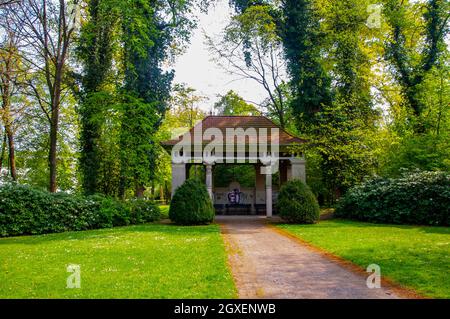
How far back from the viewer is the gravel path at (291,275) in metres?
5.95

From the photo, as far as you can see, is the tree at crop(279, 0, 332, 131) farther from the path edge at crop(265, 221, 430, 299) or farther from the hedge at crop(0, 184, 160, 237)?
the path edge at crop(265, 221, 430, 299)

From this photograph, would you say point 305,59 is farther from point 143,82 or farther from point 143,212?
point 143,212

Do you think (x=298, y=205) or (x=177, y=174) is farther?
(x=177, y=174)

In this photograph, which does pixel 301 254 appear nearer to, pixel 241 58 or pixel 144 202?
pixel 144 202

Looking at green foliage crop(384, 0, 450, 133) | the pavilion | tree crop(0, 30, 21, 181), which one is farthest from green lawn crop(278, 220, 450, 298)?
tree crop(0, 30, 21, 181)

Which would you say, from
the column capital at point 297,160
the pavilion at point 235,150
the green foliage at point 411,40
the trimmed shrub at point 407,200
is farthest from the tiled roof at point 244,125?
the green foliage at point 411,40

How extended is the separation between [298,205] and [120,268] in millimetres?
10896

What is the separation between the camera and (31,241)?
12.6 metres

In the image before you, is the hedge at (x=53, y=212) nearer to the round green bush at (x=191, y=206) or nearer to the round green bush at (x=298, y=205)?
the round green bush at (x=191, y=206)

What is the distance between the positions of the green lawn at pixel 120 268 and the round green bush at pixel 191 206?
466cm

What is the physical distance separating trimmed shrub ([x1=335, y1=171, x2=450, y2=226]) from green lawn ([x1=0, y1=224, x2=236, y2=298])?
958 centimetres

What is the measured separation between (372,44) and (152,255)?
2273cm

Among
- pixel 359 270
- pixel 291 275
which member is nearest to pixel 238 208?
pixel 359 270

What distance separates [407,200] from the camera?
56.8ft
